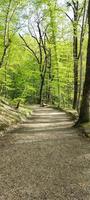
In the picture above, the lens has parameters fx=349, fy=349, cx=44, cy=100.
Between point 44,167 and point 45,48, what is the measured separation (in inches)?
1513

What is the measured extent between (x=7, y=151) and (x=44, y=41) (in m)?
36.0

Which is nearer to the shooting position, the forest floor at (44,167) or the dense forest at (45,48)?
the forest floor at (44,167)

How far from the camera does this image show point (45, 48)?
148 ft

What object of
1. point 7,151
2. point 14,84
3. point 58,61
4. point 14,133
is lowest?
point 14,84

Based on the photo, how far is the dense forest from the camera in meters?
28.9

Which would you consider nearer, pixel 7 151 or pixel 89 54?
pixel 7 151

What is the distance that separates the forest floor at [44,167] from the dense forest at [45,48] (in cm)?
1349

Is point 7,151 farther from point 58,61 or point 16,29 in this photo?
point 58,61

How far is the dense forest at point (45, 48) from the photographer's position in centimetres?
2892

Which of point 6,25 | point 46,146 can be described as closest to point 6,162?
point 46,146

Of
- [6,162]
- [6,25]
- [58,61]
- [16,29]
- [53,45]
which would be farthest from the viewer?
[58,61]

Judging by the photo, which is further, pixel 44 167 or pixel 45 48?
pixel 45 48

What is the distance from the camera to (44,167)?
7.71 metres

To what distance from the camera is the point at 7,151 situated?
945 cm
